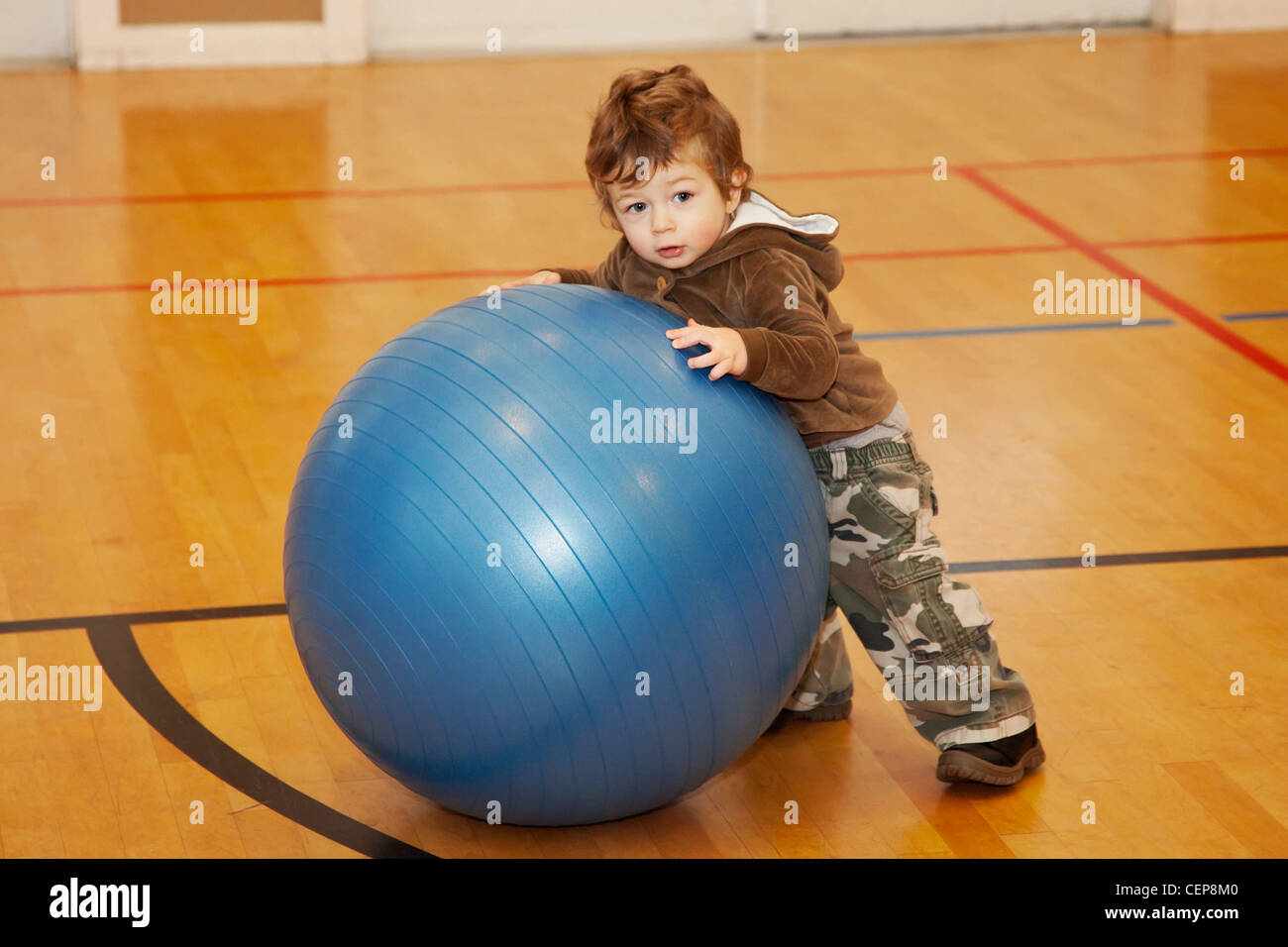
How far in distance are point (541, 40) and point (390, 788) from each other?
6.60 m

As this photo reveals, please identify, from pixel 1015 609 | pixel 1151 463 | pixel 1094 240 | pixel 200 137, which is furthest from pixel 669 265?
pixel 200 137

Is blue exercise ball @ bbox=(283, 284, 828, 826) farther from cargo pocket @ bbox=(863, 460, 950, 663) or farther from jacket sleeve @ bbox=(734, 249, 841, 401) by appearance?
cargo pocket @ bbox=(863, 460, 950, 663)

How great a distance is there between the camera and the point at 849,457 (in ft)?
9.40

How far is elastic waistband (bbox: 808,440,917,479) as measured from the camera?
2.86 metres

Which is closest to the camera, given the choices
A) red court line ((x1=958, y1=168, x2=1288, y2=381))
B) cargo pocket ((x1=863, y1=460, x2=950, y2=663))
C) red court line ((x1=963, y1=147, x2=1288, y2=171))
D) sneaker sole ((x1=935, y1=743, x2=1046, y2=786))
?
cargo pocket ((x1=863, y1=460, x2=950, y2=663))

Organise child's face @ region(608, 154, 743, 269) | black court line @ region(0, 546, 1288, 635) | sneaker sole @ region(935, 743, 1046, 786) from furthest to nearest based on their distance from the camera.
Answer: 1. black court line @ region(0, 546, 1288, 635)
2. sneaker sole @ region(935, 743, 1046, 786)
3. child's face @ region(608, 154, 743, 269)

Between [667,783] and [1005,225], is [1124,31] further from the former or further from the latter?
[667,783]

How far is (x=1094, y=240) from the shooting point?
19.8 feet

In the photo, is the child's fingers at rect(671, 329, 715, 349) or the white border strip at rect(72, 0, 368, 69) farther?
the white border strip at rect(72, 0, 368, 69)

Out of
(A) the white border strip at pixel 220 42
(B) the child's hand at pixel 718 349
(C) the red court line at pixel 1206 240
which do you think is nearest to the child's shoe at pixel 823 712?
(B) the child's hand at pixel 718 349

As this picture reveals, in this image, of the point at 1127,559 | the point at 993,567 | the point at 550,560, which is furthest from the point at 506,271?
the point at 550,560

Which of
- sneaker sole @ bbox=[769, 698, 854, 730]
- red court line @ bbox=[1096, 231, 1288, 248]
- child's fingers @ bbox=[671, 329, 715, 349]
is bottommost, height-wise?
sneaker sole @ bbox=[769, 698, 854, 730]

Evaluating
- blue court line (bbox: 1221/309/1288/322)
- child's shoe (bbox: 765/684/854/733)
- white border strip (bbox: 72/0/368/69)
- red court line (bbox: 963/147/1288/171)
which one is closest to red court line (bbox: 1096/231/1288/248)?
blue court line (bbox: 1221/309/1288/322)

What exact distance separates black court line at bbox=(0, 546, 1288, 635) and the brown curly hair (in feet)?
4.41
